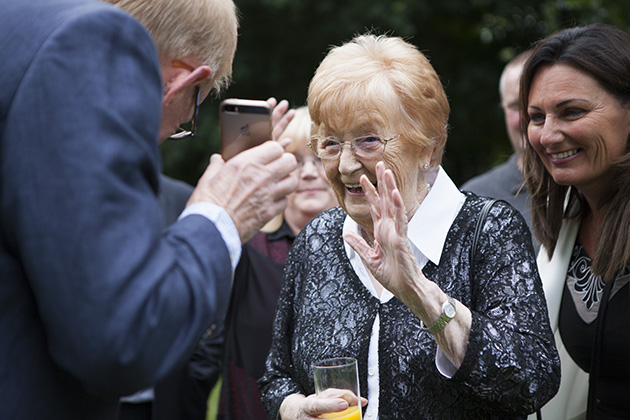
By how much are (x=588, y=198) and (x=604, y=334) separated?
587mm

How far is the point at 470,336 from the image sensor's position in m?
2.11

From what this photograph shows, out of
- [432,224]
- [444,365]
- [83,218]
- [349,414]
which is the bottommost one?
[349,414]

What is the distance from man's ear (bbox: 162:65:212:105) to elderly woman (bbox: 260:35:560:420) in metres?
0.63

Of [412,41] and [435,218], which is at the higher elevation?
[435,218]

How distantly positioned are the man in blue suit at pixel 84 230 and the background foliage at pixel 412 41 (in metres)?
9.19

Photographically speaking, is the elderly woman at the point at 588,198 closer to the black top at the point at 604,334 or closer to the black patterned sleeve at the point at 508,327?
the black top at the point at 604,334

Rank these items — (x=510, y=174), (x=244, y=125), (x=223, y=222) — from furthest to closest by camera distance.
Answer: (x=510, y=174) < (x=244, y=125) < (x=223, y=222)

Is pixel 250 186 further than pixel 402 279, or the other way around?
pixel 402 279

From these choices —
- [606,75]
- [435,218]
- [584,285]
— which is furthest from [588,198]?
[435,218]

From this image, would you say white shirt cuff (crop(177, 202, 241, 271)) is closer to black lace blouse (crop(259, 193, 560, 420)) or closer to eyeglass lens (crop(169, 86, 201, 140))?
eyeglass lens (crop(169, 86, 201, 140))

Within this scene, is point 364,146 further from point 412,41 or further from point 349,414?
point 412,41

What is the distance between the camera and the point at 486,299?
2285 millimetres

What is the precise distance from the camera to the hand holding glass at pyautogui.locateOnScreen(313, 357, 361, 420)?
6.92 ft

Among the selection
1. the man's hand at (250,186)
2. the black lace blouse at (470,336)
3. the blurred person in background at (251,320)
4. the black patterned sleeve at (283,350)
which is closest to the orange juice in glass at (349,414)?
the black lace blouse at (470,336)
